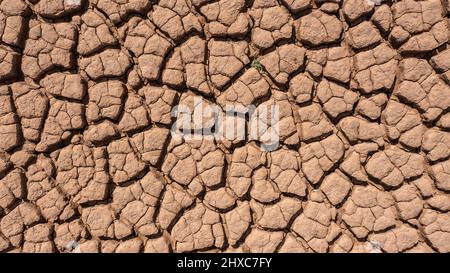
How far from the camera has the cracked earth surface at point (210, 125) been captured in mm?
3537

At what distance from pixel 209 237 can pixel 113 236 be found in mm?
502

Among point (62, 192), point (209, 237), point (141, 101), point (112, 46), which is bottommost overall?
point (209, 237)

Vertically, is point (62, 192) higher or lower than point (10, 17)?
lower

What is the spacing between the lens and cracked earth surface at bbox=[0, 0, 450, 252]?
3.54 meters

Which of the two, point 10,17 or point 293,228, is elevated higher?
point 10,17

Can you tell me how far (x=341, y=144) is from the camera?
3.57 m

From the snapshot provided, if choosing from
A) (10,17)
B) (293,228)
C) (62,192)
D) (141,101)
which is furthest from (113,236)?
(10,17)

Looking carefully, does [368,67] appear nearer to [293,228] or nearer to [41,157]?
[293,228]

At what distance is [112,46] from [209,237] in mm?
1129

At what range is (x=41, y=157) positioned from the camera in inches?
140

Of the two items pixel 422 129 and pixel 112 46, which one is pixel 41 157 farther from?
pixel 422 129

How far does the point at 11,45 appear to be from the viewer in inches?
140

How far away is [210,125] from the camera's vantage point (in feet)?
11.7

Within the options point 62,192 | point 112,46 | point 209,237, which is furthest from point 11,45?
point 209,237
